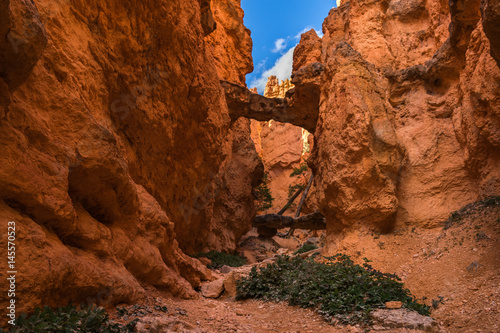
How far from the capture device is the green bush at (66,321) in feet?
7.80

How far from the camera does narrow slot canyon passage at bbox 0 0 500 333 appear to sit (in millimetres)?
2930

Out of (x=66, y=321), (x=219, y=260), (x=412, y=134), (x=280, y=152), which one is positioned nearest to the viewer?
(x=66, y=321)

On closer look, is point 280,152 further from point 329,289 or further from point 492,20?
point 492,20

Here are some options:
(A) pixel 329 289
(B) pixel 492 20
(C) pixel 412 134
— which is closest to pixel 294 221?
(C) pixel 412 134

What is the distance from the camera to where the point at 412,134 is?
31.4 feet

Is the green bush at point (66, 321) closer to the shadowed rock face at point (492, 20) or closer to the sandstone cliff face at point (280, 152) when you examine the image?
the shadowed rock face at point (492, 20)

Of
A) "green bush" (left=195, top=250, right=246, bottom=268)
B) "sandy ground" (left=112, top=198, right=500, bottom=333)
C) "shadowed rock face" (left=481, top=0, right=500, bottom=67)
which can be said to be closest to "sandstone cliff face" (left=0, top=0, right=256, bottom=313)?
"sandy ground" (left=112, top=198, right=500, bottom=333)

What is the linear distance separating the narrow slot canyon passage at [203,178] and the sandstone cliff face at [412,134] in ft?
0.15

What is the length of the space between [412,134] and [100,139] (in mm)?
8833

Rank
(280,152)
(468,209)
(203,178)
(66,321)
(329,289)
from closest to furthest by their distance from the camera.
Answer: (66,321) → (329,289) → (468,209) → (203,178) → (280,152)

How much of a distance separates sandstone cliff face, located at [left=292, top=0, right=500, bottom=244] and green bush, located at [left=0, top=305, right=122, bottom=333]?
739cm

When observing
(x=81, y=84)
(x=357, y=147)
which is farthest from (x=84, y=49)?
(x=357, y=147)

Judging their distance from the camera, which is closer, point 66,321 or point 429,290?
point 66,321

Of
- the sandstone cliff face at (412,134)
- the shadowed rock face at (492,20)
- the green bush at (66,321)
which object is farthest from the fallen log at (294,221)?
the green bush at (66,321)
